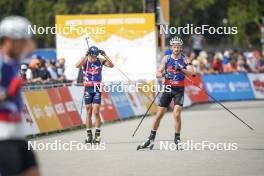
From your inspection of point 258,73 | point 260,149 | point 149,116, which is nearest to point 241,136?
point 260,149

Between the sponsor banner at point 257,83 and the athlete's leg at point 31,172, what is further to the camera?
the sponsor banner at point 257,83

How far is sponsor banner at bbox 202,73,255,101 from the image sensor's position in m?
35.4

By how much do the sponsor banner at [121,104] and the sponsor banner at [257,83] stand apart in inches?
456

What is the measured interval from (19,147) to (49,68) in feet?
63.6

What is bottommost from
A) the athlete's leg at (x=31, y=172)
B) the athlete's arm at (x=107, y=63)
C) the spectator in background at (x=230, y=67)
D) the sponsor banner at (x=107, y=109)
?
the sponsor banner at (x=107, y=109)

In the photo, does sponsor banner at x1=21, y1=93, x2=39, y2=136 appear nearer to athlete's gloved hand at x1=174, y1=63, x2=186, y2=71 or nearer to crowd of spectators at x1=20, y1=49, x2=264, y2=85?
crowd of spectators at x1=20, y1=49, x2=264, y2=85

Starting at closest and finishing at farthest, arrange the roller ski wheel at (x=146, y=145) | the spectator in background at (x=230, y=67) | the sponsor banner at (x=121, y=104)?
1. the roller ski wheel at (x=146, y=145)
2. the sponsor banner at (x=121, y=104)
3. the spectator in background at (x=230, y=67)

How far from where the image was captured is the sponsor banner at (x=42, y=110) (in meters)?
A: 19.5

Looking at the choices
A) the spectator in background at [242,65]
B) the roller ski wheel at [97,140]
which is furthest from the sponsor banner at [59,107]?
the spectator in background at [242,65]

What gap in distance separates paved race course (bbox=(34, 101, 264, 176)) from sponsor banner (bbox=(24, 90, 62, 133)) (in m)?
0.35

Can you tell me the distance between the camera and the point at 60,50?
105 ft

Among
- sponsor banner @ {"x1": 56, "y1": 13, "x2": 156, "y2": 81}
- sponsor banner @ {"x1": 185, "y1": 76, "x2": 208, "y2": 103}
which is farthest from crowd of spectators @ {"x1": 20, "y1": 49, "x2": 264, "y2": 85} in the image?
sponsor banner @ {"x1": 56, "y1": 13, "x2": 156, "y2": 81}

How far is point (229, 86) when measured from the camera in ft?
118

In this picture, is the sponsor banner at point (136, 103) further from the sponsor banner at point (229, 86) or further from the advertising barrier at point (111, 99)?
the sponsor banner at point (229, 86)
